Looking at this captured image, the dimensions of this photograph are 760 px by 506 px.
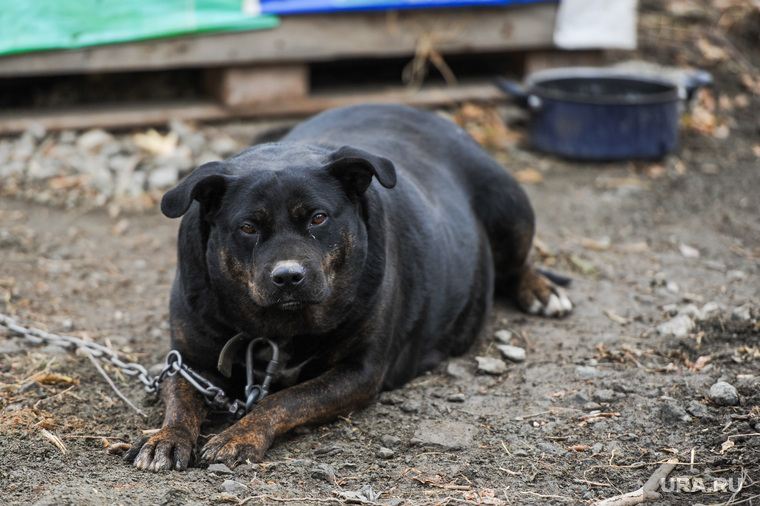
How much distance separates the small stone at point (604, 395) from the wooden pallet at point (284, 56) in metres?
4.31

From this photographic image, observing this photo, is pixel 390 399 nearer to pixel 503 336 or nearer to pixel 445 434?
pixel 445 434

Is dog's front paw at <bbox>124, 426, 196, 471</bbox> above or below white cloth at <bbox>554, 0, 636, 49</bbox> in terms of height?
below

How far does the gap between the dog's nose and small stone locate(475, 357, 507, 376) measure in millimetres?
1388

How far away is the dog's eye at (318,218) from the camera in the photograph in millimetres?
3344

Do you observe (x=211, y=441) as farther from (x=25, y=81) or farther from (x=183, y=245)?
(x=25, y=81)

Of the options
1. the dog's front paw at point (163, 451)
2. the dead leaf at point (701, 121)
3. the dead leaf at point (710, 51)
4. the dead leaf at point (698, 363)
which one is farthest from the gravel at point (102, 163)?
the dead leaf at point (710, 51)

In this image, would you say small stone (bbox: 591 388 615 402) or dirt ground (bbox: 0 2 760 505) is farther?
small stone (bbox: 591 388 615 402)

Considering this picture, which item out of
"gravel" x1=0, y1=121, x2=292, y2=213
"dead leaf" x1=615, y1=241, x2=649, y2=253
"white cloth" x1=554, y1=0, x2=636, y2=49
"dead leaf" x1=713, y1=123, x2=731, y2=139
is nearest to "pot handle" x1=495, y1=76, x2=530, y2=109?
"white cloth" x1=554, y1=0, x2=636, y2=49

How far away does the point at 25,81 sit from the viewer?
24.5ft

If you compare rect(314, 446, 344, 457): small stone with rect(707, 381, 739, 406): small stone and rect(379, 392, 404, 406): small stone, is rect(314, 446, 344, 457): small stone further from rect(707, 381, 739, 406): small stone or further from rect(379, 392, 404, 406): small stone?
rect(707, 381, 739, 406): small stone

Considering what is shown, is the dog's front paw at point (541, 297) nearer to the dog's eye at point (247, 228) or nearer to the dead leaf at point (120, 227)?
the dog's eye at point (247, 228)

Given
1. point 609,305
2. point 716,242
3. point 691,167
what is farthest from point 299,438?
point 691,167
